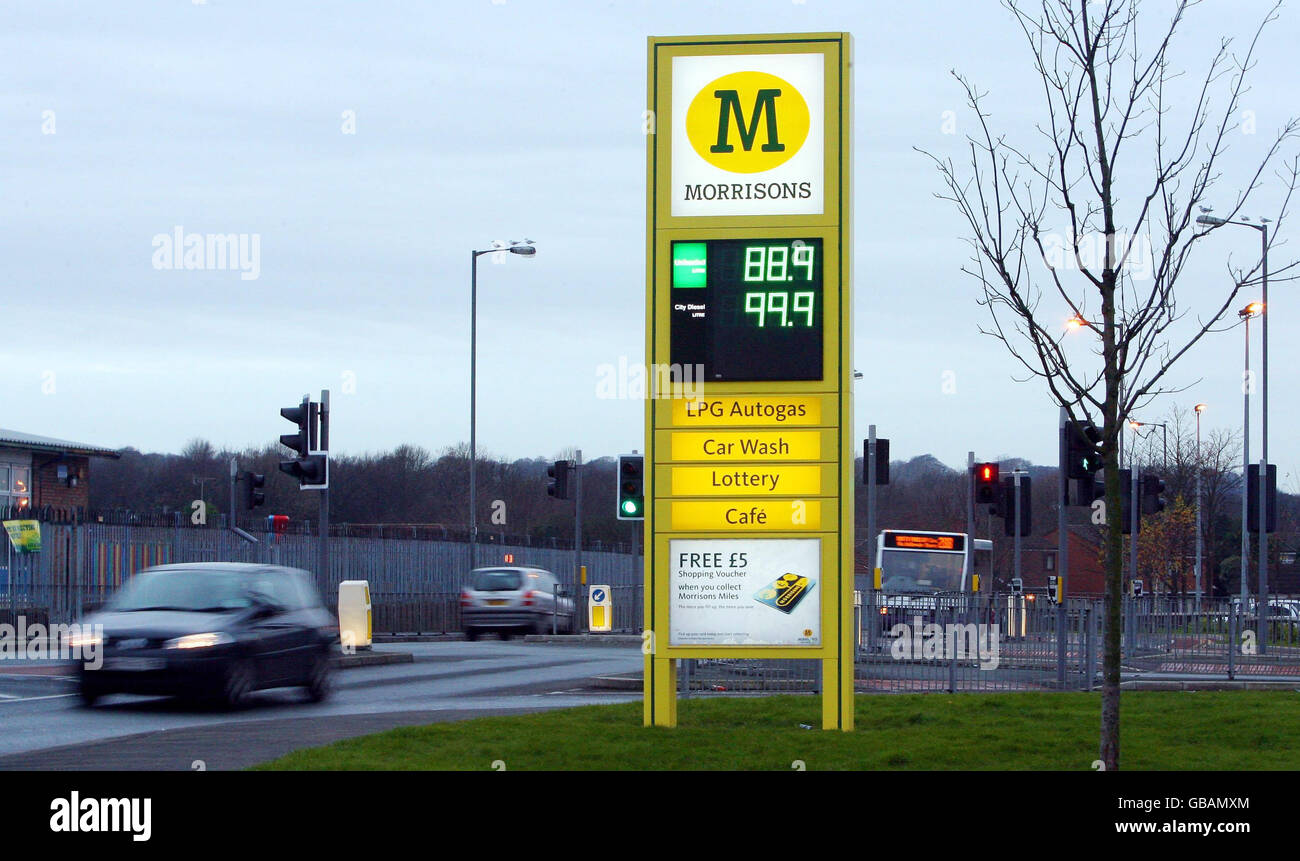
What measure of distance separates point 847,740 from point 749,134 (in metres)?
4.88

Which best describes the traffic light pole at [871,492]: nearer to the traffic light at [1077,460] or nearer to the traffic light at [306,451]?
the traffic light at [1077,460]

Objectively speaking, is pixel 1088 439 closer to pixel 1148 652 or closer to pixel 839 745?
pixel 839 745

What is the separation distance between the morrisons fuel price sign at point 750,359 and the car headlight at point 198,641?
523cm

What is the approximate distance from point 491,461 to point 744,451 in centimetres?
7942

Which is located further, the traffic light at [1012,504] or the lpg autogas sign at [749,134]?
the traffic light at [1012,504]

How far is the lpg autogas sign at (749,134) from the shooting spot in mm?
12359

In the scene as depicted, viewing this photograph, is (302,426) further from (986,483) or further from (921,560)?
(921,560)

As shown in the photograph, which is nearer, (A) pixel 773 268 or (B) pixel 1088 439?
(B) pixel 1088 439

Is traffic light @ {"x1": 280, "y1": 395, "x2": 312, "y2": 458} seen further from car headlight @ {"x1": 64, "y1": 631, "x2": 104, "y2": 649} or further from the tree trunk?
the tree trunk

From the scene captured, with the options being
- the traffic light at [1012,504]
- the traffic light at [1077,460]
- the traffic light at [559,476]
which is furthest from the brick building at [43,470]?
the traffic light at [1077,460]

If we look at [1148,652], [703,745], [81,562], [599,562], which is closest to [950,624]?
[1148,652]

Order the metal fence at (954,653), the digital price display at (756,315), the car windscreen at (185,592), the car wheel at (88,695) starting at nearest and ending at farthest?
the digital price display at (756,315)
the car wheel at (88,695)
the car windscreen at (185,592)
the metal fence at (954,653)

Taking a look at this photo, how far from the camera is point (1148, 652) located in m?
23.9

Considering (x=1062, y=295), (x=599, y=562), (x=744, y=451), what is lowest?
(x=599, y=562)
